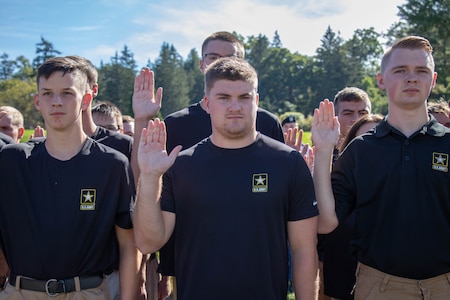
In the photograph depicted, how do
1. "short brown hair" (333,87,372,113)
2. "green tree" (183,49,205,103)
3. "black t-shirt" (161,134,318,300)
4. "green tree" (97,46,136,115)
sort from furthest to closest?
1. "green tree" (183,49,205,103)
2. "green tree" (97,46,136,115)
3. "short brown hair" (333,87,372,113)
4. "black t-shirt" (161,134,318,300)

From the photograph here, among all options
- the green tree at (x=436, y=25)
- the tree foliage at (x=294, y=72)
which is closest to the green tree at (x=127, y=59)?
the tree foliage at (x=294, y=72)

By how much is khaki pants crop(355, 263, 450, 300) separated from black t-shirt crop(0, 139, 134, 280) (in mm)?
1891

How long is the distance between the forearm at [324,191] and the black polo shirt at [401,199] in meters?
0.16

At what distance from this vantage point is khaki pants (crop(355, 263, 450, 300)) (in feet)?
10.4

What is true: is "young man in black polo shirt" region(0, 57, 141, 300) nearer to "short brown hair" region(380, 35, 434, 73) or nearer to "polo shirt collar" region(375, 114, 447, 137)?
"polo shirt collar" region(375, 114, 447, 137)

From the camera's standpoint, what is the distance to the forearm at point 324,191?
327cm

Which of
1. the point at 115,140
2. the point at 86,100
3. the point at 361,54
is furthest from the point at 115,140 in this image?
the point at 361,54

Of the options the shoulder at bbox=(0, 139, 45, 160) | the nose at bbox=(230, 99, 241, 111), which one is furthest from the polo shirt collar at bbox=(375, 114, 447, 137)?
the shoulder at bbox=(0, 139, 45, 160)

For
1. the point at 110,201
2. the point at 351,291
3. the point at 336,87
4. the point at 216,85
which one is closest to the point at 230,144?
the point at 216,85

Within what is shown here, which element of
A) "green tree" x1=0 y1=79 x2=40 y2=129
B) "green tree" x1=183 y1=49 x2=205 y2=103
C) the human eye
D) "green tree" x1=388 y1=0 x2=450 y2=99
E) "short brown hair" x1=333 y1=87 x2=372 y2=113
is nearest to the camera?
the human eye

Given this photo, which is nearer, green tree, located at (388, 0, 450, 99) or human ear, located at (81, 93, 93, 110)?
human ear, located at (81, 93, 93, 110)

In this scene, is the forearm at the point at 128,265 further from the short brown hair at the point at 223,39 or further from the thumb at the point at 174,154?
the short brown hair at the point at 223,39

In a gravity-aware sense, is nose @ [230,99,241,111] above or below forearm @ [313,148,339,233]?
above

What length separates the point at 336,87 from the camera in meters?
78.7
